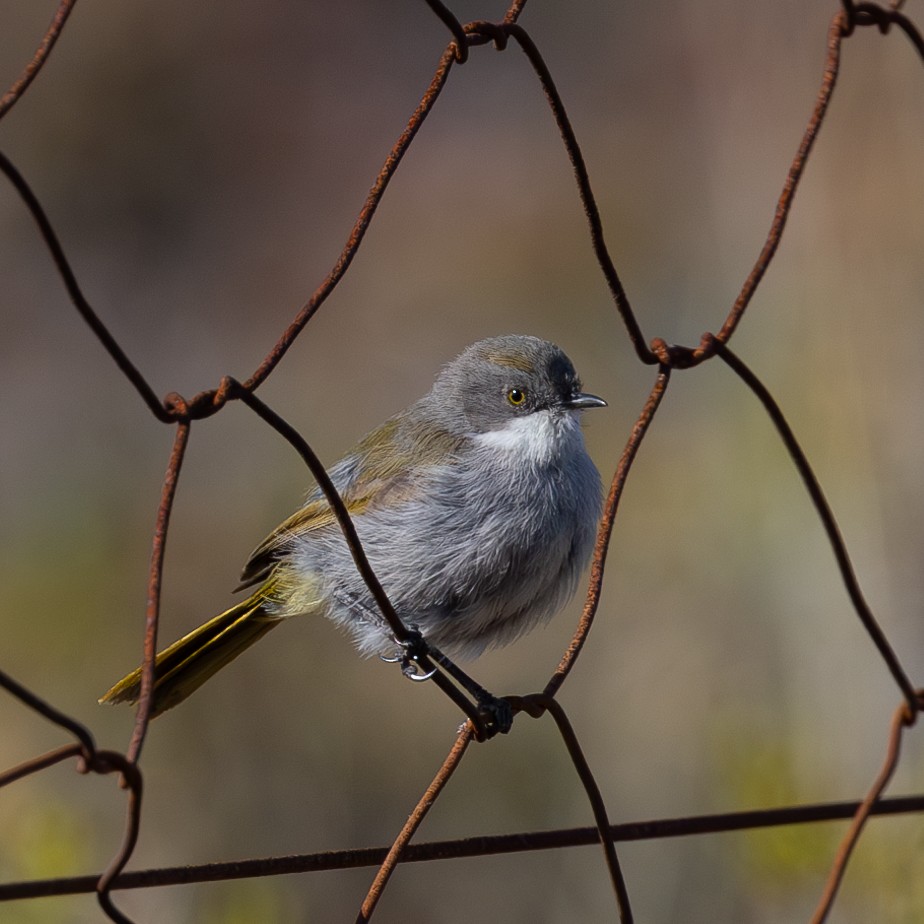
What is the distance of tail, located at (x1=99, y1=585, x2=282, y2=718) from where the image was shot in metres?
3.30

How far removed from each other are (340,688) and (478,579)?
9.66 ft

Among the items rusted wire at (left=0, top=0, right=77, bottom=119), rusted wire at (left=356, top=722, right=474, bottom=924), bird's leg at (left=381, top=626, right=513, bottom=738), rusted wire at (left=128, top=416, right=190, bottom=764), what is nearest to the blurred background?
bird's leg at (left=381, top=626, right=513, bottom=738)

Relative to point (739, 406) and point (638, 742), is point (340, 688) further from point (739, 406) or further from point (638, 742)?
point (739, 406)

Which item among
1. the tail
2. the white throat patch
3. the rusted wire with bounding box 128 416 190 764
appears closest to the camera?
the rusted wire with bounding box 128 416 190 764

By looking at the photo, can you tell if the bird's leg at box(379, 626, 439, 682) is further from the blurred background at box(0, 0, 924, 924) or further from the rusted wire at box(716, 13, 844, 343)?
the blurred background at box(0, 0, 924, 924)

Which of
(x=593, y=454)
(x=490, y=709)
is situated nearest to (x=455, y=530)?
(x=490, y=709)

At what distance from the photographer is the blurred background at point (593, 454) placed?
17.5ft

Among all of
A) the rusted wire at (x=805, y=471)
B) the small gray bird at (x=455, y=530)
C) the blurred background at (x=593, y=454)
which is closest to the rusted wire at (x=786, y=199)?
the rusted wire at (x=805, y=471)

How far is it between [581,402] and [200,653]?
1.25m

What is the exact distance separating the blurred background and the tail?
1.11 meters

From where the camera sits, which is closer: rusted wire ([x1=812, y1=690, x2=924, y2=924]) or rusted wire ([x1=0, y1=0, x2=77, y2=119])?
rusted wire ([x1=0, y1=0, x2=77, y2=119])

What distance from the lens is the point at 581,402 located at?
385 centimetres

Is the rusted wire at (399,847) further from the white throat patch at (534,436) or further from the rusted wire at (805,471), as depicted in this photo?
the white throat patch at (534,436)

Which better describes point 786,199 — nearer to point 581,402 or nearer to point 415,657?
point 415,657
